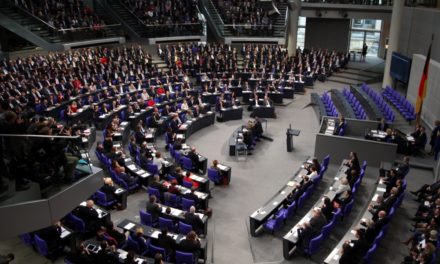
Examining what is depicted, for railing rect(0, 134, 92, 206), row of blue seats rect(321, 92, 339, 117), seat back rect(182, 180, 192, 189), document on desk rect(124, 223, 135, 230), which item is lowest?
document on desk rect(124, 223, 135, 230)

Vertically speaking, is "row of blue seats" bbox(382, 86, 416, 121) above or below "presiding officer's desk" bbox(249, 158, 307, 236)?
above

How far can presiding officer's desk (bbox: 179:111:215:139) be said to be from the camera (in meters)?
18.7

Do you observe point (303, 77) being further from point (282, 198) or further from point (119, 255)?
point (119, 255)

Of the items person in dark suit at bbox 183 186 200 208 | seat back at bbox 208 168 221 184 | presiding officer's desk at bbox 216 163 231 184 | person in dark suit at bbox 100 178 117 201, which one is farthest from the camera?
presiding officer's desk at bbox 216 163 231 184

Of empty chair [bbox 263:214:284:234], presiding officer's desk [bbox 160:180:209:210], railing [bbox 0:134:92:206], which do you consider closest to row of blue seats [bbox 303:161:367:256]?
empty chair [bbox 263:214:284:234]

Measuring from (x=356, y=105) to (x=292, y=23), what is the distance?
538 inches

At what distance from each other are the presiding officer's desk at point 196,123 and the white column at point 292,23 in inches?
601

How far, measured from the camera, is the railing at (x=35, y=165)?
24.2 feet

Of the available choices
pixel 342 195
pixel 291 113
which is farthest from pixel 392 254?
pixel 291 113

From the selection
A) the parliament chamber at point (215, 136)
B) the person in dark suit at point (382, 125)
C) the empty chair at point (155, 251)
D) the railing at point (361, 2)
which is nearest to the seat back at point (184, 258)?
the parliament chamber at point (215, 136)

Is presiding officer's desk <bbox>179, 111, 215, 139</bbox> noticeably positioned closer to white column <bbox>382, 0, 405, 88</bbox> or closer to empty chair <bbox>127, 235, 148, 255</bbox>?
empty chair <bbox>127, 235, 148, 255</bbox>

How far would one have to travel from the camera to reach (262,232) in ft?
38.4

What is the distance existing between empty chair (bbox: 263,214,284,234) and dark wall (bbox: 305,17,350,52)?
104 feet

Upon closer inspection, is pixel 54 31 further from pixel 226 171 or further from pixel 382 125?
pixel 382 125
